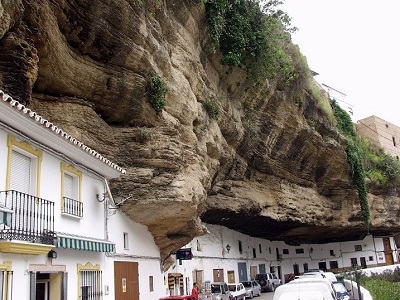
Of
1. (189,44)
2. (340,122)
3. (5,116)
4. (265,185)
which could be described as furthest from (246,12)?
(340,122)

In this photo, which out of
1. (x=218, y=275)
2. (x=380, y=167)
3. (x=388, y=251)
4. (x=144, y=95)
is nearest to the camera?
(x=144, y=95)

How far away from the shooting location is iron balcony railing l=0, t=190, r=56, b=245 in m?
8.21

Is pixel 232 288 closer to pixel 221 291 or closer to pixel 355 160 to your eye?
pixel 221 291

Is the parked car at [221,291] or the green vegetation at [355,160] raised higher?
the green vegetation at [355,160]

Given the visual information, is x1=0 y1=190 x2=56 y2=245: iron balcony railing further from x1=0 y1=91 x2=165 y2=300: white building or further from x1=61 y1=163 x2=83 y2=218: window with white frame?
x1=61 y1=163 x2=83 y2=218: window with white frame

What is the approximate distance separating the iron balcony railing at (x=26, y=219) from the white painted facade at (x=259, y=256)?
39.7 feet

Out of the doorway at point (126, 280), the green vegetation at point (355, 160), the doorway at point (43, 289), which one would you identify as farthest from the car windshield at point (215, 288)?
the green vegetation at point (355, 160)

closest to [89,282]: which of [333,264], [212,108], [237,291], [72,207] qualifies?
[72,207]

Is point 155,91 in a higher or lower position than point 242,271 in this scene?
higher

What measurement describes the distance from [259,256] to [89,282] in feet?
91.0

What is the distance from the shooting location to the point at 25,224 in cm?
884

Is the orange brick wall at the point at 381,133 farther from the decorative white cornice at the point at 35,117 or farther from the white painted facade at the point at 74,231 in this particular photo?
the decorative white cornice at the point at 35,117

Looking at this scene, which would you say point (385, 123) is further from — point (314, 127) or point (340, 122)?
point (314, 127)

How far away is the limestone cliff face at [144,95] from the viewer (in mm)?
11984
